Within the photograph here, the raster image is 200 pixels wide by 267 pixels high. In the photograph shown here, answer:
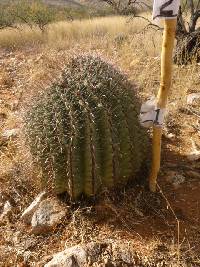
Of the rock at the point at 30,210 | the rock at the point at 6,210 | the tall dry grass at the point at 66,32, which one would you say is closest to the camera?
the rock at the point at 30,210

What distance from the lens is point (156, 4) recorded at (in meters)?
2.80

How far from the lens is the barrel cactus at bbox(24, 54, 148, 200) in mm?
2930

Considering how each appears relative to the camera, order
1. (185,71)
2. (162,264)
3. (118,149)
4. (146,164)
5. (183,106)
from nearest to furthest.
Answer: (162,264), (118,149), (146,164), (183,106), (185,71)

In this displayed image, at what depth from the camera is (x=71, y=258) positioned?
9.12 feet

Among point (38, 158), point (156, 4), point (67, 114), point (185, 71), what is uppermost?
point (156, 4)

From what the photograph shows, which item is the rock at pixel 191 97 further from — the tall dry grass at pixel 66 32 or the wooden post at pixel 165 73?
the tall dry grass at pixel 66 32

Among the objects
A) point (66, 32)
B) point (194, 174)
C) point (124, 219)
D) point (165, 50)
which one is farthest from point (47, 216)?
point (66, 32)

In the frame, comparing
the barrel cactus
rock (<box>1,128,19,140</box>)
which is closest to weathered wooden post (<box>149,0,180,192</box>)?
the barrel cactus

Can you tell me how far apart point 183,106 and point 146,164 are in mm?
1534

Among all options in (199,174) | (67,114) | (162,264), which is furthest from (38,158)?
(199,174)

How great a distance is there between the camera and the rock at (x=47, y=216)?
3.12 metres

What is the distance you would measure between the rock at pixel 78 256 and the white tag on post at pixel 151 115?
2.54 ft

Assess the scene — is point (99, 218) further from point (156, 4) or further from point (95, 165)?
point (156, 4)

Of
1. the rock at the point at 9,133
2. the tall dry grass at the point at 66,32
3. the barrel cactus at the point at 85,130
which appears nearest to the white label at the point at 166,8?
the barrel cactus at the point at 85,130
